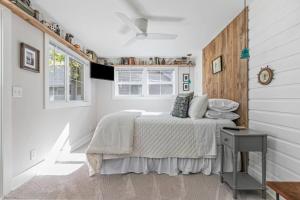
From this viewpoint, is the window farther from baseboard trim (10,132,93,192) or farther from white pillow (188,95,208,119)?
baseboard trim (10,132,93,192)

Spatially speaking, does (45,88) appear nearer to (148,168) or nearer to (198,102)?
(148,168)

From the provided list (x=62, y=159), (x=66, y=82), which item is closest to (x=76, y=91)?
(x=66, y=82)

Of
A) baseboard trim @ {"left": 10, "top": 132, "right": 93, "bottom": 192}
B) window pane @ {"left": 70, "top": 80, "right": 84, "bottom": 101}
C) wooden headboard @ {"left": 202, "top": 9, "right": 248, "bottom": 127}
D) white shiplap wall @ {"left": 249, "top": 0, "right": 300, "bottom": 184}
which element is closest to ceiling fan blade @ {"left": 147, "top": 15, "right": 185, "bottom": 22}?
wooden headboard @ {"left": 202, "top": 9, "right": 248, "bottom": 127}

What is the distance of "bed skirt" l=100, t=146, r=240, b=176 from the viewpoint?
2.69 metres

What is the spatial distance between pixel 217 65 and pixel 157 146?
2.07 metres

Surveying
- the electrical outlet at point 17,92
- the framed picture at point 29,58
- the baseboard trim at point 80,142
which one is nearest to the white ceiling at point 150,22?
the framed picture at point 29,58

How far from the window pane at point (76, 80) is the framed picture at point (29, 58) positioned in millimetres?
1465

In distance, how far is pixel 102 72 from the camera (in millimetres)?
5453

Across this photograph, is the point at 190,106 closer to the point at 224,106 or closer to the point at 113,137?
the point at 224,106

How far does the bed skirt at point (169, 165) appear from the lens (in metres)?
2.69

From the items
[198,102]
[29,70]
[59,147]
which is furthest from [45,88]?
[198,102]

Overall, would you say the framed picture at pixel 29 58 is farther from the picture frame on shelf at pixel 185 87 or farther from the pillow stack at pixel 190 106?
the picture frame on shelf at pixel 185 87

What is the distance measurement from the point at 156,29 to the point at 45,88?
1975mm

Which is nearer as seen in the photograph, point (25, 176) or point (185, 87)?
point (25, 176)
